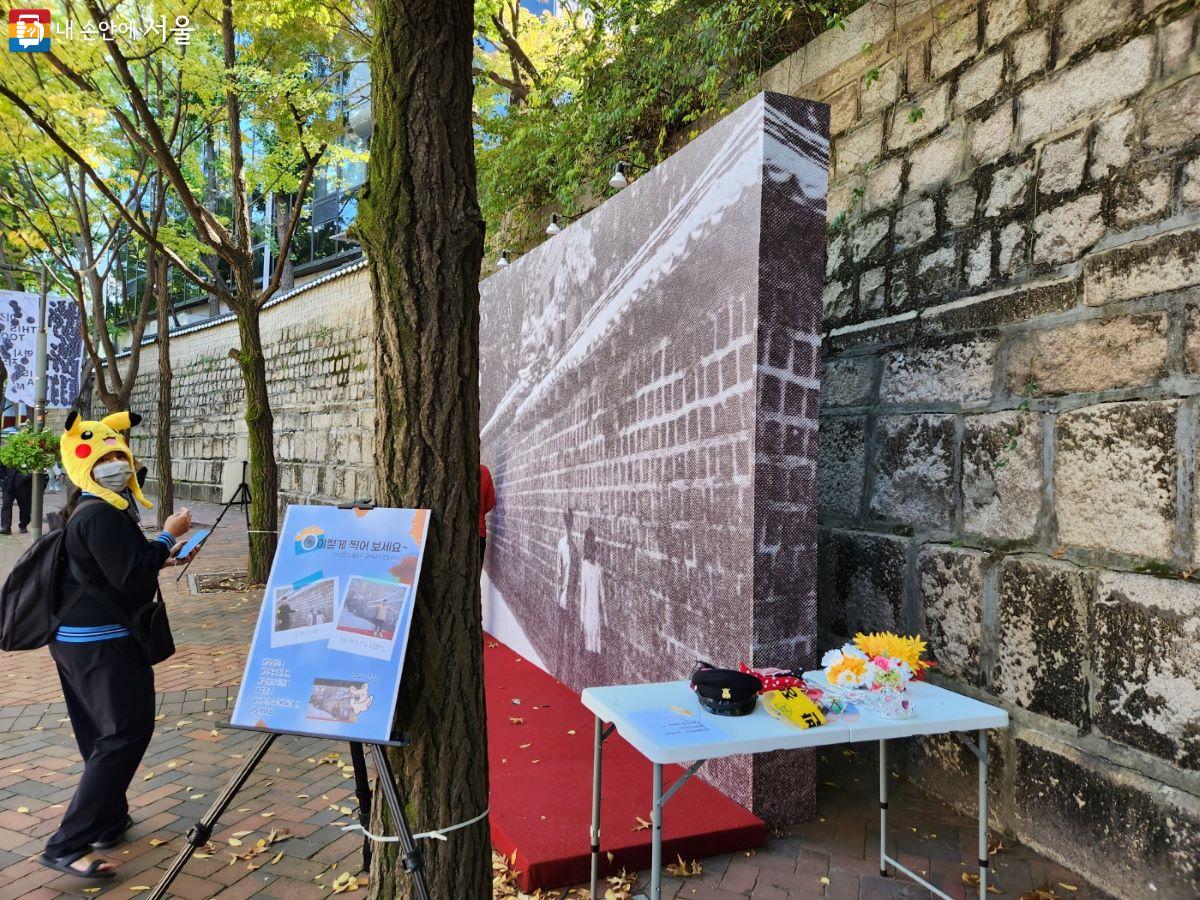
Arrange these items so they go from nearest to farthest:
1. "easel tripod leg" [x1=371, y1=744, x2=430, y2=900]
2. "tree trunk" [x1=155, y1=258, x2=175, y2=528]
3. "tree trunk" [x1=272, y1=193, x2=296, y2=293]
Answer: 1. "easel tripod leg" [x1=371, y1=744, x2=430, y2=900]
2. "tree trunk" [x1=155, y1=258, x2=175, y2=528]
3. "tree trunk" [x1=272, y1=193, x2=296, y2=293]

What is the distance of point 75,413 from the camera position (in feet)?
10.4

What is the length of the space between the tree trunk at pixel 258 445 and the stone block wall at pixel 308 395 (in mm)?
1210

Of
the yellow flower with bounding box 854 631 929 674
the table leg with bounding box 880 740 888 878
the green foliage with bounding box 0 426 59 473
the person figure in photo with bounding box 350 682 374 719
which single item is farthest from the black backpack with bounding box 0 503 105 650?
the green foliage with bounding box 0 426 59 473

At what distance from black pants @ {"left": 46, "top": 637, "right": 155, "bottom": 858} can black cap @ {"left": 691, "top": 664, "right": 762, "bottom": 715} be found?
2108 millimetres

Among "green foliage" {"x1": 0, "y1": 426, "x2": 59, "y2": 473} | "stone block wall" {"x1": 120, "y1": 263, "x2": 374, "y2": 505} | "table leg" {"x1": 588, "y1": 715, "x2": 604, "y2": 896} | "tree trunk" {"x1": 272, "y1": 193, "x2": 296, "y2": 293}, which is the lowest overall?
"table leg" {"x1": 588, "y1": 715, "x2": 604, "y2": 896}

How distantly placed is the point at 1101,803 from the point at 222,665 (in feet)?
16.9

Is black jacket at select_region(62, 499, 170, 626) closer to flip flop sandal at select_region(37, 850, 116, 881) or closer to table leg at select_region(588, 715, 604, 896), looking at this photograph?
flip flop sandal at select_region(37, 850, 116, 881)

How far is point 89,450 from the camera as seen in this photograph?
3.14 metres

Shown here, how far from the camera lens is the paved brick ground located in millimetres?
2826

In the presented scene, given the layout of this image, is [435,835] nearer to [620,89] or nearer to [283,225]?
[620,89]

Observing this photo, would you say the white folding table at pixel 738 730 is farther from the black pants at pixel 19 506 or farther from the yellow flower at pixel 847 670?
the black pants at pixel 19 506

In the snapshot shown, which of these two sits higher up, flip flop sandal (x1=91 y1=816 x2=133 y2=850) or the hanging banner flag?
the hanging banner flag

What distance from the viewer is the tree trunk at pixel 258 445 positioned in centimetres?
807

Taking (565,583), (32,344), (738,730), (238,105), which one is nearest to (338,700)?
(738,730)
